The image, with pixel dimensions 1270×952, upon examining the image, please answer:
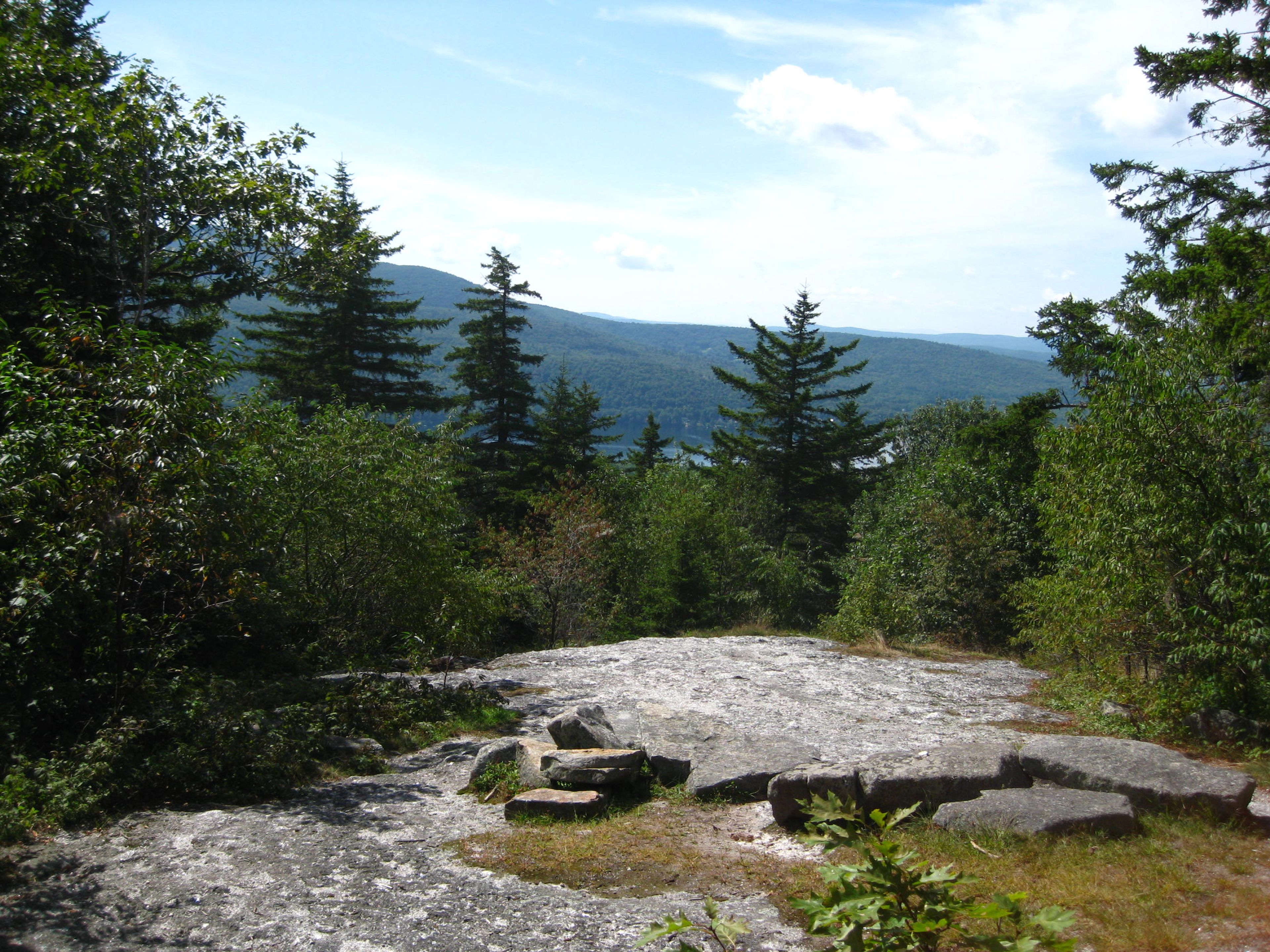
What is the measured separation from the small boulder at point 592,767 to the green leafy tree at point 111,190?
7.81 metres

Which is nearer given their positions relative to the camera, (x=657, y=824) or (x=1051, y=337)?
(x=657, y=824)

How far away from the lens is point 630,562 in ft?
92.1

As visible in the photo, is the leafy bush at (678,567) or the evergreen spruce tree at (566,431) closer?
the leafy bush at (678,567)

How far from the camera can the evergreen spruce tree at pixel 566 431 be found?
34.0 metres

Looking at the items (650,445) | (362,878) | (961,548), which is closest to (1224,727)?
(362,878)

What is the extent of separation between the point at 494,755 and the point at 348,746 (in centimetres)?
173

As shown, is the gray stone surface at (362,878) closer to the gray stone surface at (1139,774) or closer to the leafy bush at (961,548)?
the gray stone surface at (1139,774)

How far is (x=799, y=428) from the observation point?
39.5 m

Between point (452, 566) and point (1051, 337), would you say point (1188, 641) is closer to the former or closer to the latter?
point (452, 566)

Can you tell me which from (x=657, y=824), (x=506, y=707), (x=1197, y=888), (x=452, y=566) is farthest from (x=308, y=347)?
(x=1197, y=888)

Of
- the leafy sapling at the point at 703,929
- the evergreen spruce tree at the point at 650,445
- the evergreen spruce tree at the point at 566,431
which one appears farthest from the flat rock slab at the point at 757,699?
the evergreen spruce tree at the point at 650,445

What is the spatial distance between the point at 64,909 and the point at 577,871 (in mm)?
3185

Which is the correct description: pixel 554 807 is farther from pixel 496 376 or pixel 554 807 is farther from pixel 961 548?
pixel 496 376

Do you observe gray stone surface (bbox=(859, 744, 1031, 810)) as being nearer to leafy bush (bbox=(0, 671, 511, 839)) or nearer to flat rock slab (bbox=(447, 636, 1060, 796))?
flat rock slab (bbox=(447, 636, 1060, 796))
